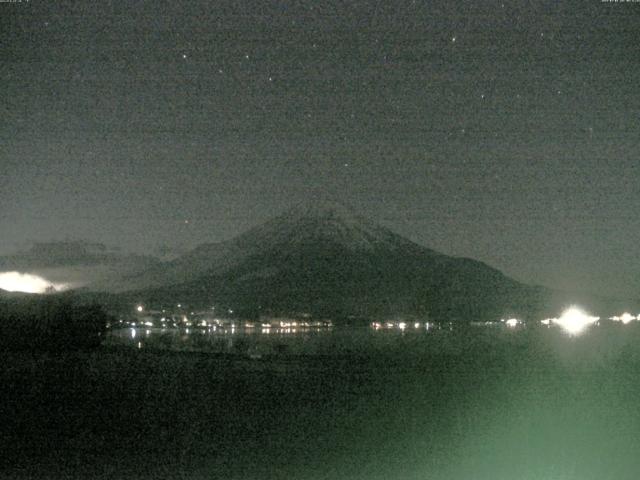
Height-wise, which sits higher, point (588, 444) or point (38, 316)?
point (38, 316)

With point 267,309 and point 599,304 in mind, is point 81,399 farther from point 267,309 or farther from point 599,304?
point 599,304

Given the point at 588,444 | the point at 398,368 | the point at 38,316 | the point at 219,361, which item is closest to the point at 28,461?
the point at 588,444

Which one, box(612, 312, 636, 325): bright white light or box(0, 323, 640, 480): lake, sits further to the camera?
box(612, 312, 636, 325): bright white light

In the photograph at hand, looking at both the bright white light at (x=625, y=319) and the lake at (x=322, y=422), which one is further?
the bright white light at (x=625, y=319)

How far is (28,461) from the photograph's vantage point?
13.6 m

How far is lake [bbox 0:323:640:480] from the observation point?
13.1 m

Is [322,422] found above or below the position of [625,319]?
below

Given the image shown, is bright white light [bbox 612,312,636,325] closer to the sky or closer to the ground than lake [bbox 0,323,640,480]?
closer to the sky

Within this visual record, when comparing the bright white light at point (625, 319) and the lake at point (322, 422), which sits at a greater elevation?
the bright white light at point (625, 319)

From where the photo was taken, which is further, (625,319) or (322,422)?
(625,319)

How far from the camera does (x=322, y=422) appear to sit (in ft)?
57.1

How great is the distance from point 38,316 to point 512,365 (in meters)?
27.7

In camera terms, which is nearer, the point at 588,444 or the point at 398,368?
the point at 588,444

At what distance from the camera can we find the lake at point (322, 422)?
1309 cm
